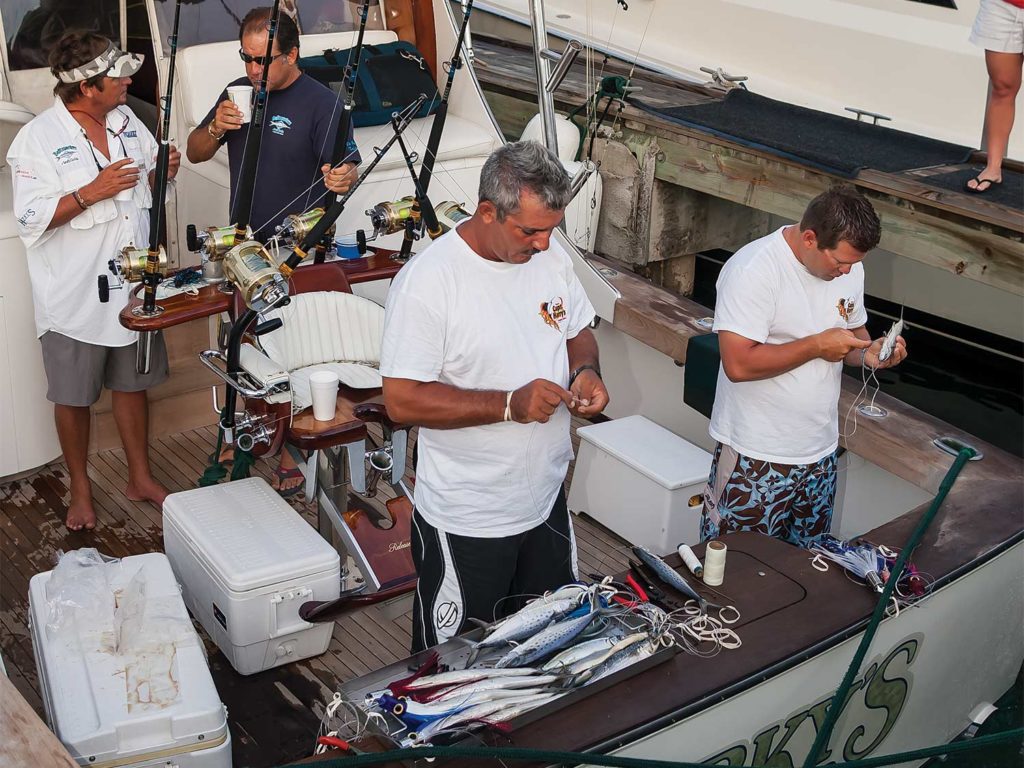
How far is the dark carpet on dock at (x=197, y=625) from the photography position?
327cm

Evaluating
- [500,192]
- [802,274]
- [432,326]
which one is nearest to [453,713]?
[432,326]

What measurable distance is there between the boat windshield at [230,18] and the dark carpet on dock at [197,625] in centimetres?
179

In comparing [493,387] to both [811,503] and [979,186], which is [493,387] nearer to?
[811,503]

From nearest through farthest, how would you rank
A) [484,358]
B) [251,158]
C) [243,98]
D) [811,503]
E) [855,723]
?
[484,358]
[855,723]
[811,503]
[251,158]
[243,98]

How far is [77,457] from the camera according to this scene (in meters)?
4.12

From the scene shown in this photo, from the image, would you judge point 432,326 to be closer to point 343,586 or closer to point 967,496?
point 343,586

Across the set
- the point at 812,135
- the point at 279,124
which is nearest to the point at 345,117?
the point at 279,124

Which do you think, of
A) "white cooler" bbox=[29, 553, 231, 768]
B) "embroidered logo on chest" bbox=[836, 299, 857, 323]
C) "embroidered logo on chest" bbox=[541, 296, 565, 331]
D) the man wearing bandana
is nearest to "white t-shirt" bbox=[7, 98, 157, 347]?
the man wearing bandana

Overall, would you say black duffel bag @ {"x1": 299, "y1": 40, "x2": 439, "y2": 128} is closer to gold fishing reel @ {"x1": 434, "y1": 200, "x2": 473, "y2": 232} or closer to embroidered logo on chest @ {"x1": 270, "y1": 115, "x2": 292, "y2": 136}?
embroidered logo on chest @ {"x1": 270, "y1": 115, "x2": 292, "y2": 136}

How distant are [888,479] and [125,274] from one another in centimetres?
270

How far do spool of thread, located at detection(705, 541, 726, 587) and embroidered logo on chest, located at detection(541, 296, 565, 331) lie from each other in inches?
26.6

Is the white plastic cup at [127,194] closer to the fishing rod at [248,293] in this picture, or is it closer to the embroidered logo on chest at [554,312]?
the fishing rod at [248,293]

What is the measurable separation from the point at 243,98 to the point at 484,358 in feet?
6.39

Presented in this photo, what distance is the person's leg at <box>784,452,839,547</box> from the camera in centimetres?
311
